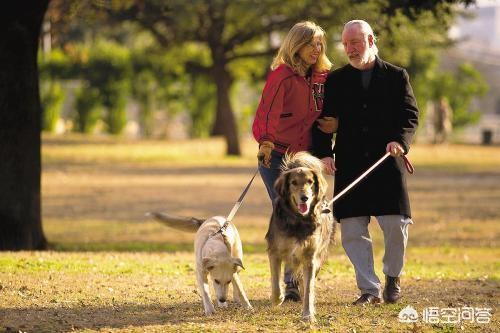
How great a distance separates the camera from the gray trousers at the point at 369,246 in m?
9.34

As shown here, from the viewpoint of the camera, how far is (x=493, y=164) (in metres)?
39.3

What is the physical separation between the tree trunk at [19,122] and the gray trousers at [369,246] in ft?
20.4

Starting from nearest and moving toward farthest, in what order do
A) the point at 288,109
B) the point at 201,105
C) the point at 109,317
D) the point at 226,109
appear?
the point at 109,317 → the point at 288,109 → the point at 226,109 → the point at 201,105

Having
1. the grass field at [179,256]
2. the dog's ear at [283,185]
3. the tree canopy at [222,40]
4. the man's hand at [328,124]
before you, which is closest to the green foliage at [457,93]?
the tree canopy at [222,40]

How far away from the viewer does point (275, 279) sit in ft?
29.0

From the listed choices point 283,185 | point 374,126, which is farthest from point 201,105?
point 283,185

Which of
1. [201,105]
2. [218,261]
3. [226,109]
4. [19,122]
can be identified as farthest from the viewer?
[201,105]

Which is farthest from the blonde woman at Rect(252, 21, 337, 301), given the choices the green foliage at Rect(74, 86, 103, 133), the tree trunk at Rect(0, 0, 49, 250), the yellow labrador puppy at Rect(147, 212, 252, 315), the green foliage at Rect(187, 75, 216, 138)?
the green foliage at Rect(187, 75, 216, 138)

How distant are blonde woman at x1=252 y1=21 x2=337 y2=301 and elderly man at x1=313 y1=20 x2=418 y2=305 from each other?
12cm

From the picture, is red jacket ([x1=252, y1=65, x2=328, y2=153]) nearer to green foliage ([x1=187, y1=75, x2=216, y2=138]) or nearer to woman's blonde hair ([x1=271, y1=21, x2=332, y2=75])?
woman's blonde hair ([x1=271, y1=21, x2=332, y2=75])

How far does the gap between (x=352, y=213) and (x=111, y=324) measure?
7.81 feet

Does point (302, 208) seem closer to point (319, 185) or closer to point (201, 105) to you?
point (319, 185)

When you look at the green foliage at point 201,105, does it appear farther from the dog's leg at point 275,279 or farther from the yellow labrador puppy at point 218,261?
the dog's leg at point 275,279

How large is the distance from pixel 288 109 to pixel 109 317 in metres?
2.34
